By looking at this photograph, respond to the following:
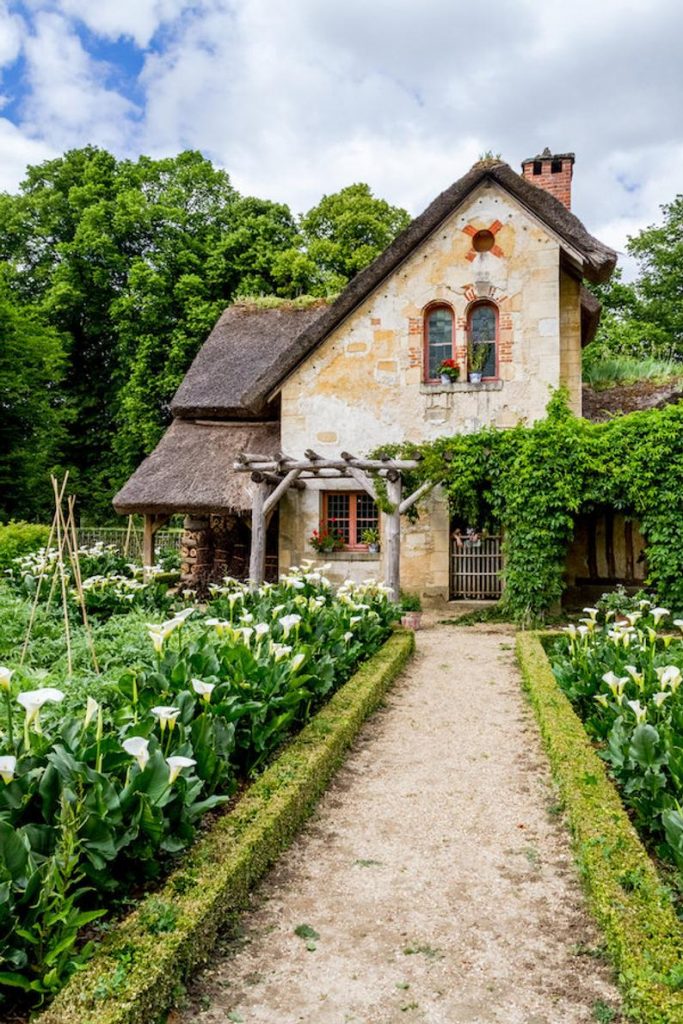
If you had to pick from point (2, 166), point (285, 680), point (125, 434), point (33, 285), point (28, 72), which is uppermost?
point (2, 166)

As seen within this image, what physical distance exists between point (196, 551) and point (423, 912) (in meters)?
12.4

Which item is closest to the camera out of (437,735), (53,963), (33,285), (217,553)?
(53,963)

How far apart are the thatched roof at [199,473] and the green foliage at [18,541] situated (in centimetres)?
170

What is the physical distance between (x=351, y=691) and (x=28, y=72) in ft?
37.3

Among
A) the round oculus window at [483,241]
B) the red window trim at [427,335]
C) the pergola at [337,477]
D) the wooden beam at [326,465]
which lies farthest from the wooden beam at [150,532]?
the round oculus window at [483,241]

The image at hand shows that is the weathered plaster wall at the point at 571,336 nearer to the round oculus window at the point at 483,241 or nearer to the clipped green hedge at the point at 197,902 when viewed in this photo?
the round oculus window at the point at 483,241

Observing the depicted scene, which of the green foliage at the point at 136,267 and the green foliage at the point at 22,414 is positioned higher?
the green foliage at the point at 136,267

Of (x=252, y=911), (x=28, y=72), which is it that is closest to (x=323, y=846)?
(x=252, y=911)

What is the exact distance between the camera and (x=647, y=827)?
4.17 meters

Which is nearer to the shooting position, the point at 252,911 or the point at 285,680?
the point at 252,911

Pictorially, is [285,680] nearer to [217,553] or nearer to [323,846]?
[323,846]

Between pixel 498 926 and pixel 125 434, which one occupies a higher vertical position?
pixel 125 434

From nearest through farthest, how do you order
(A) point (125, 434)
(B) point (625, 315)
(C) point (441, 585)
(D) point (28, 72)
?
(D) point (28, 72), (C) point (441, 585), (A) point (125, 434), (B) point (625, 315)

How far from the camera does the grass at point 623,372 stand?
15039 millimetres
